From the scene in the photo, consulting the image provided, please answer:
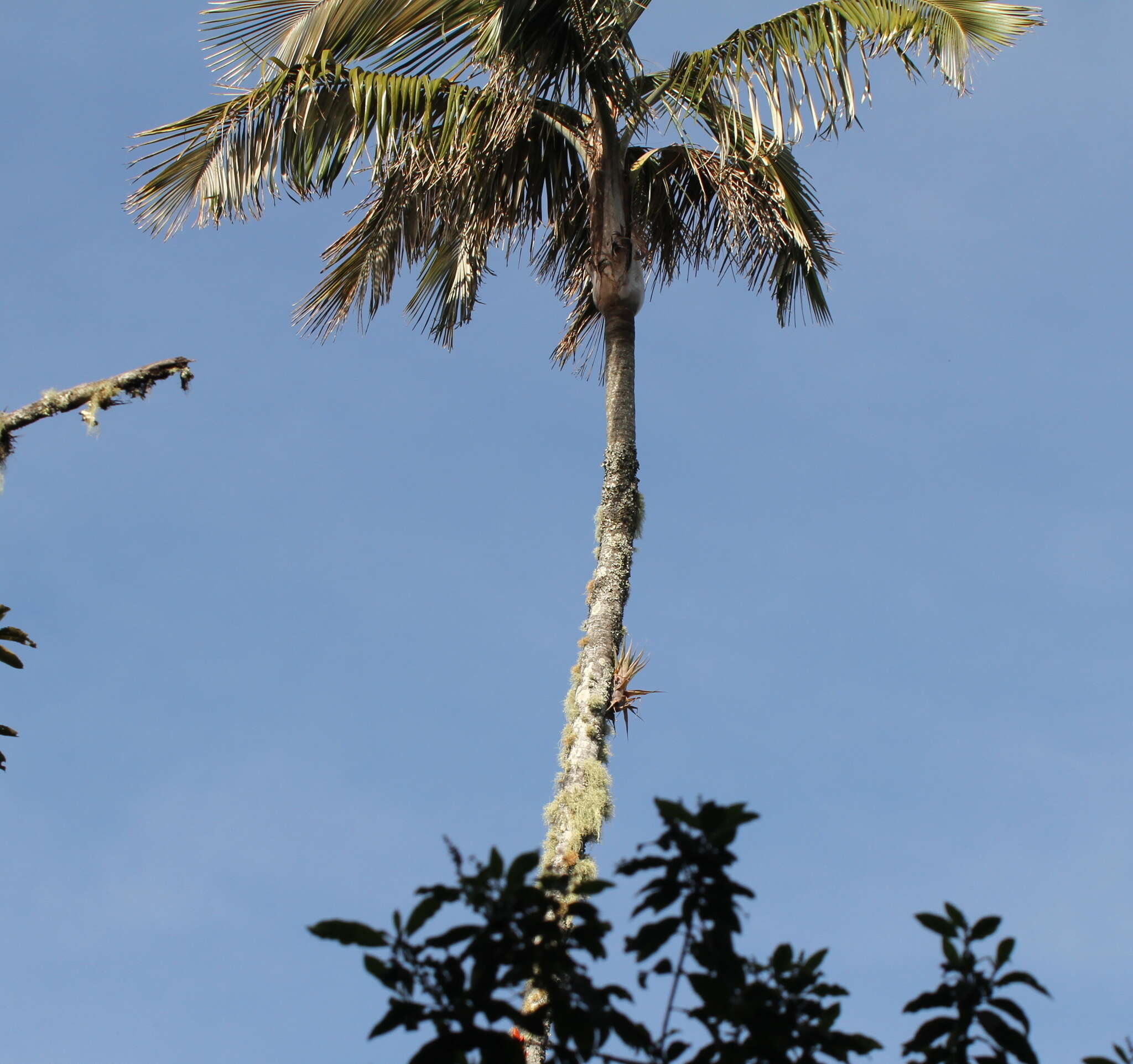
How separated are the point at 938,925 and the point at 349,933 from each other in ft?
4.56

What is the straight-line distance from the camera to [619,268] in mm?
9195

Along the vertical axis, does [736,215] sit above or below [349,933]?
above

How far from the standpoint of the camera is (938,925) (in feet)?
10.8

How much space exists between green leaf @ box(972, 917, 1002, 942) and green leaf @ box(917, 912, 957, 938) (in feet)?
0.15

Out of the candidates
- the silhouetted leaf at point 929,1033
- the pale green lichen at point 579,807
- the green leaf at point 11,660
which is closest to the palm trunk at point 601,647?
the pale green lichen at point 579,807

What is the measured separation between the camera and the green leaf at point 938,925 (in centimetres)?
329

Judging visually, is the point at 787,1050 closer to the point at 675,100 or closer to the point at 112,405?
the point at 112,405

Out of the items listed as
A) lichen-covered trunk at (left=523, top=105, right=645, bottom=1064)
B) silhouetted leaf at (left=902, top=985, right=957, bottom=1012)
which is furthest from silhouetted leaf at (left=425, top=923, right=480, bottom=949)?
lichen-covered trunk at (left=523, top=105, right=645, bottom=1064)

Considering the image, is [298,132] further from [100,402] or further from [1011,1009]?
[1011,1009]

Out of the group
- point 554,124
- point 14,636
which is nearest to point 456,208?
point 554,124

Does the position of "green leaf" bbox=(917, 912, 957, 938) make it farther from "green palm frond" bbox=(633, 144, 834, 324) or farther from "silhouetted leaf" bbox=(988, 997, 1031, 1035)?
"green palm frond" bbox=(633, 144, 834, 324)

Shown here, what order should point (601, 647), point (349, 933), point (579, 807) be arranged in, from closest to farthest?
point (349, 933) → point (579, 807) → point (601, 647)

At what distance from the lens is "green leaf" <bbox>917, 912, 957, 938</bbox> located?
3.29m

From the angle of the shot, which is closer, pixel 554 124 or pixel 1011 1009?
pixel 1011 1009
